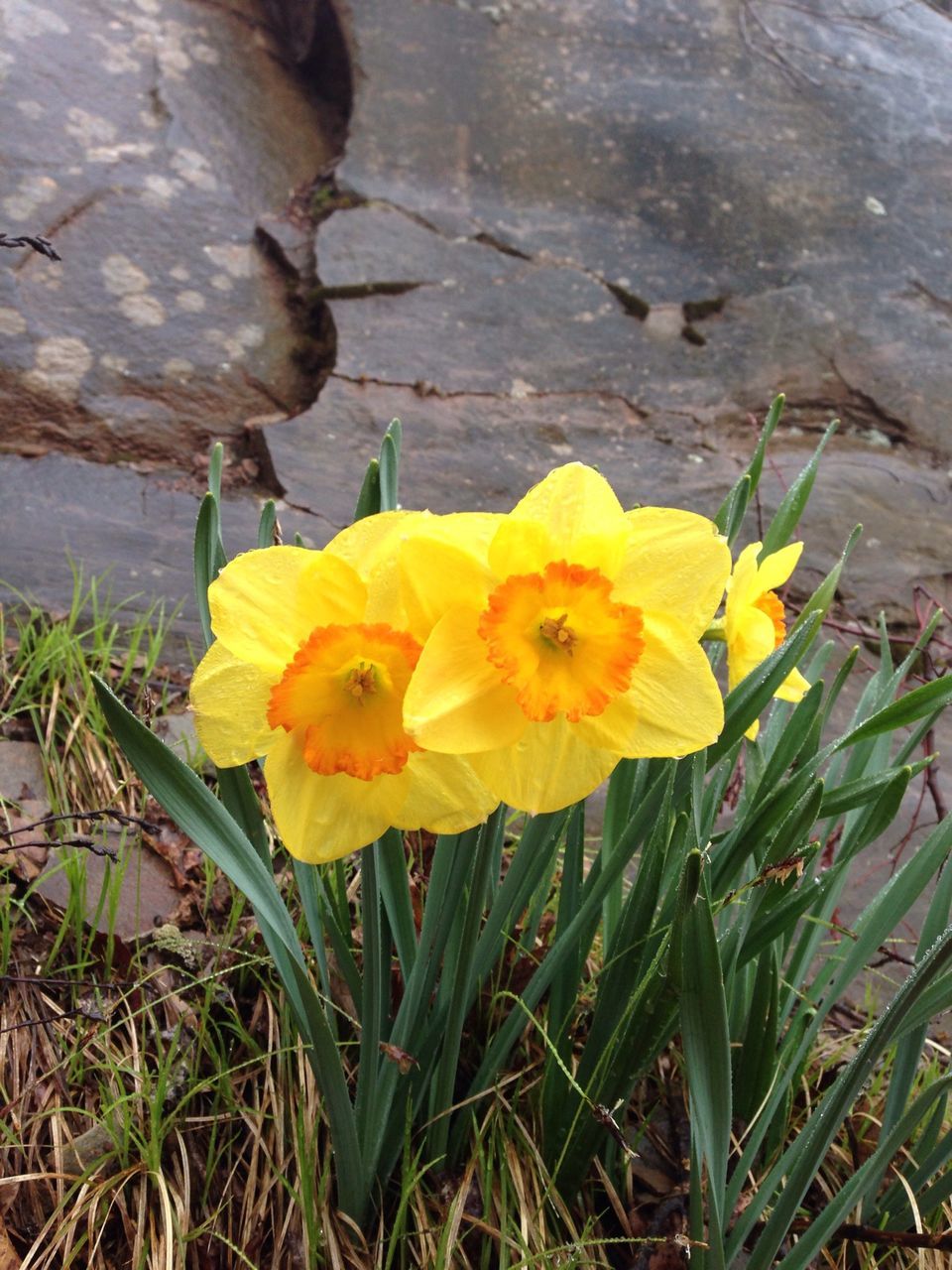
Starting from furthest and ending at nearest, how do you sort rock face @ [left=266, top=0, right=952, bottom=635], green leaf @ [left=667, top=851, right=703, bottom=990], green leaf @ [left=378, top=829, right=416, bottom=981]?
rock face @ [left=266, top=0, right=952, bottom=635]
green leaf @ [left=378, top=829, right=416, bottom=981]
green leaf @ [left=667, top=851, right=703, bottom=990]

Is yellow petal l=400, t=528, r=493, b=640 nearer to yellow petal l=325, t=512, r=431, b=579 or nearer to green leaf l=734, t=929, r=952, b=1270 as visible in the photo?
yellow petal l=325, t=512, r=431, b=579

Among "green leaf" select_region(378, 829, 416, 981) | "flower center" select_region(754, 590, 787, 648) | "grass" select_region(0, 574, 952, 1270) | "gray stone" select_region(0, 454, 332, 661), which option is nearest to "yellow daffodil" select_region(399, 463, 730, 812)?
"flower center" select_region(754, 590, 787, 648)

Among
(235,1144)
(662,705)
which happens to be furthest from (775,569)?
(235,1144)

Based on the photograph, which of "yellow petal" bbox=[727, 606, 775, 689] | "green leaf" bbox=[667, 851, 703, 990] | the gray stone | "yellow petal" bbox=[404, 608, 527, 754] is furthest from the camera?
the gray stone

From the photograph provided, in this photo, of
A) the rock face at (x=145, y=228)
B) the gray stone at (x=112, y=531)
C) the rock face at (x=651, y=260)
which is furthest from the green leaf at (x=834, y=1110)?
the rock face at (x=145, y=228)

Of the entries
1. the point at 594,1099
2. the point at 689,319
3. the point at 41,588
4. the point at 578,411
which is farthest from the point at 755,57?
the point at 594,1099

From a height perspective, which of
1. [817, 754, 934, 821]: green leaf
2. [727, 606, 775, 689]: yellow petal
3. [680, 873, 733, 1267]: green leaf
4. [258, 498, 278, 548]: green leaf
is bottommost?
[680, 873, 733, 1267]: green leaf

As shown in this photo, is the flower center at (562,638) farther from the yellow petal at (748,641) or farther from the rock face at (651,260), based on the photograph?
the rock face at (651,260)
